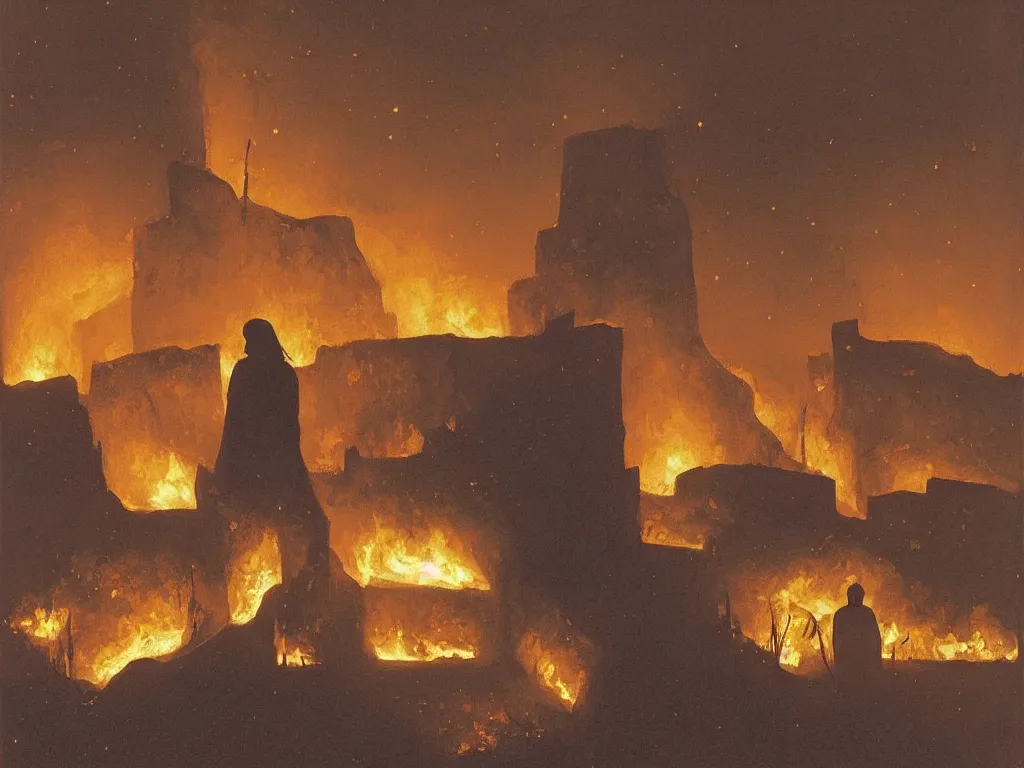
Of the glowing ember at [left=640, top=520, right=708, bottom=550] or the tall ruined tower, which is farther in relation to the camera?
the tall ruined tower

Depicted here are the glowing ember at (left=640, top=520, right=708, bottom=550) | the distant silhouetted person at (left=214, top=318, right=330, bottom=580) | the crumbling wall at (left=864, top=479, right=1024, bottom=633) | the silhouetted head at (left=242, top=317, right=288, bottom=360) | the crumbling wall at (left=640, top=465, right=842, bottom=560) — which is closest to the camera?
the distant silhouetted person at (left=214, top=318, right=330, bottom=580)

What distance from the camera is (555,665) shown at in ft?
64.7

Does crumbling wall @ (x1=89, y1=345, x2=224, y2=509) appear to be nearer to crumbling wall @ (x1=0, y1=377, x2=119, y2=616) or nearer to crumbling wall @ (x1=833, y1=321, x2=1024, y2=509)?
crumbling wall @ (x1=0, y1=377, x2=119, y2=616)

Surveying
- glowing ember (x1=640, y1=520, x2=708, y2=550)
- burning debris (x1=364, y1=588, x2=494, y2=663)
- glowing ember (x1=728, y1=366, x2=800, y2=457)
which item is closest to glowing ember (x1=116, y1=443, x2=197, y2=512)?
burning debris (x1=364, y1=588, x2=494, y2=663)

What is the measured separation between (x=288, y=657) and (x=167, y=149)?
29.4 ft

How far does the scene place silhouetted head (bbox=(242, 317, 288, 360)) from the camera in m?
20.1

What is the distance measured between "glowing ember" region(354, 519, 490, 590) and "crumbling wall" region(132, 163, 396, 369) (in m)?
3.93

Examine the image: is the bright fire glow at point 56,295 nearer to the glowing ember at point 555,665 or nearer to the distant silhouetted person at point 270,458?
the distant silhouetted person at point 270,458

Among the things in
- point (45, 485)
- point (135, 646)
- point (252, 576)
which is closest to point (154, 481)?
point (45, 485)

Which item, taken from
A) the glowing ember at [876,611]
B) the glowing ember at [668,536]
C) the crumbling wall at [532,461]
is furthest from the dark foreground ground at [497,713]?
the glowing ember at [668,536]

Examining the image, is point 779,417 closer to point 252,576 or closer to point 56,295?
point 252,576

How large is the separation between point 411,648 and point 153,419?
4.66m

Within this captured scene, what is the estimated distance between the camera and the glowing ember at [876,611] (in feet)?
68.1

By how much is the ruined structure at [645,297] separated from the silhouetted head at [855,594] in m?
3.91
